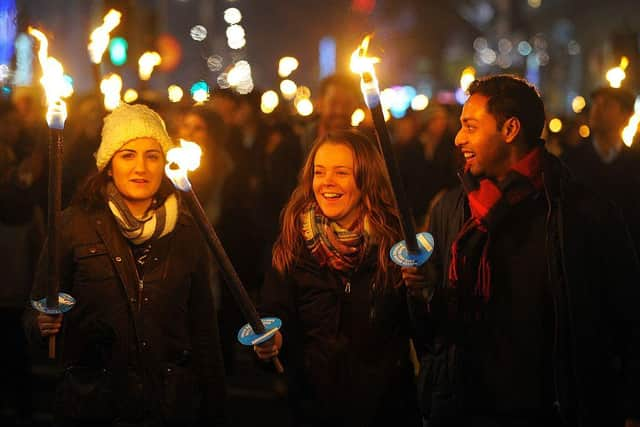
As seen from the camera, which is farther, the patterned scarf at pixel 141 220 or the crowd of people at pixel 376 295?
the patterned scarf at pixel 141 220

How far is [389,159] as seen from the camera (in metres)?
3.28

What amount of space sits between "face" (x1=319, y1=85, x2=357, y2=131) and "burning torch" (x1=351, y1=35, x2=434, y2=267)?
3.84m

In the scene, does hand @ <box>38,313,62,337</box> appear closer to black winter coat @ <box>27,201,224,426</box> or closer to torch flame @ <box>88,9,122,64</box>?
black winter coat @ <box>27,201,224,426</box>

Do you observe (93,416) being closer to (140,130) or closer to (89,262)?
(89,262)

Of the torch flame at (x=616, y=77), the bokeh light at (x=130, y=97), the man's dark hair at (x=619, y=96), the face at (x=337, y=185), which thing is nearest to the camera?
the face at (x=337, y=185)

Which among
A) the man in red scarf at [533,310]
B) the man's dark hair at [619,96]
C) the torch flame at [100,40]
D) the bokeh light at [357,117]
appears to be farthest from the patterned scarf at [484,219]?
the man's dark hair at [619,96]

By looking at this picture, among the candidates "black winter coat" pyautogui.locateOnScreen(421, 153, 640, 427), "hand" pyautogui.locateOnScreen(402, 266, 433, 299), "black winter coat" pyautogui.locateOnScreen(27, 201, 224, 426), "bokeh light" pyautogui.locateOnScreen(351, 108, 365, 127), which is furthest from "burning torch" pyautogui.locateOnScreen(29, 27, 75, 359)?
"bokeh light" pyautogui.locateOnScreen(351, 108, 365, 127)

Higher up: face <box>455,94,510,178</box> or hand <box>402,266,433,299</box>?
face <box>455,94,510,178</box>

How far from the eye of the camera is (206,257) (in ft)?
16.0

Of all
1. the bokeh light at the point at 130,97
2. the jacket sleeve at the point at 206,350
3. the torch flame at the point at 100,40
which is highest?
the torch flame at the point at 100,40

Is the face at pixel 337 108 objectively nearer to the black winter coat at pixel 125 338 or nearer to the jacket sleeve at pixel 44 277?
the black winter coat at pixel 125 338

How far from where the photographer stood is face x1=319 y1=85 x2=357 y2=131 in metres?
7.56

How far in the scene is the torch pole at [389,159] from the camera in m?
3.17

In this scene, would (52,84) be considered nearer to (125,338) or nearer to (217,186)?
(125,338)
